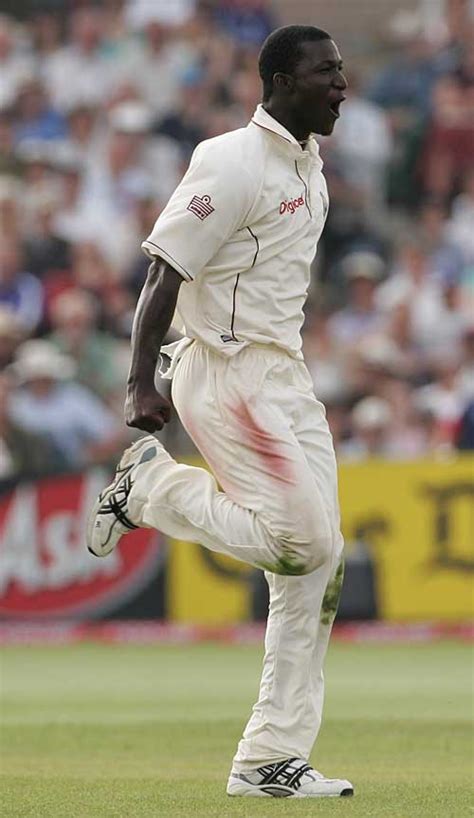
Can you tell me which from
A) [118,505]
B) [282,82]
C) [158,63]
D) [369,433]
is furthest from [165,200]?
[282,82]

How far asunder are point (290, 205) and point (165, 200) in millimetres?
Result: 10281

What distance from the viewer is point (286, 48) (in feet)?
18.4

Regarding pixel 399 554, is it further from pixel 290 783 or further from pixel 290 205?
pixel 290 205

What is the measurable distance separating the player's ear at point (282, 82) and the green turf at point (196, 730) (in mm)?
2033

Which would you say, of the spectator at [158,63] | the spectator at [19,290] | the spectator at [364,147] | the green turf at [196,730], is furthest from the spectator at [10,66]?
the green turf at [196,730]

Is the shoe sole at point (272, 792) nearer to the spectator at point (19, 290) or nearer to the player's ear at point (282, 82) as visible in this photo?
the player's ear at point (282, 82)

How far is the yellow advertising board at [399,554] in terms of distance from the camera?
43.0 feet

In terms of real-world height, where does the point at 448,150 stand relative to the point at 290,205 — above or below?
below

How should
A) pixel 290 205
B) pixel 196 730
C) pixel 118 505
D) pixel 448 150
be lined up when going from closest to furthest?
pixel 290 205
pixel 118 505
pixel 196 730
pixel 448 150

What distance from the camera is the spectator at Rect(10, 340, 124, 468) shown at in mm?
13320

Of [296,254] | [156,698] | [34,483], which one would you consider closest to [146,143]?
[34,483]

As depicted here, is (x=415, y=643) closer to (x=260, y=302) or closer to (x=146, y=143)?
(x=146, y=143)

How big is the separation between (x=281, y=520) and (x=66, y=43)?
40.8 ft

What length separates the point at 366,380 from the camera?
1407 cm
